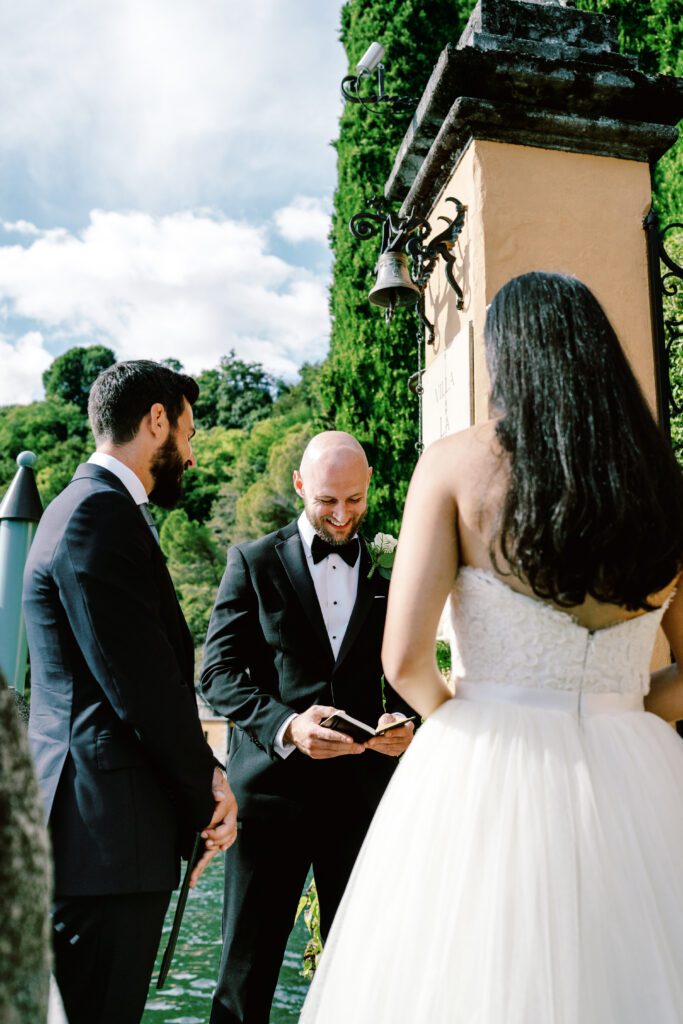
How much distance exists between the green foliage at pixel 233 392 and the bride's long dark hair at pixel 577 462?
206 feet

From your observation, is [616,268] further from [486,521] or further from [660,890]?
[660,890]

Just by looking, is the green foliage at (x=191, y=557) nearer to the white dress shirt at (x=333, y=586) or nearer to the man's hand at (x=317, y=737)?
the white dress shirt at (x=333, y=586)

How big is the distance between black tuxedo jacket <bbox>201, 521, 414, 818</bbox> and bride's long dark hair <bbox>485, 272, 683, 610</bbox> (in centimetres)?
131

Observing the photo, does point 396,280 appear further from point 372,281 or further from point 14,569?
point 372,281

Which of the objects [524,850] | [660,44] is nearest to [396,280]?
[524,850]

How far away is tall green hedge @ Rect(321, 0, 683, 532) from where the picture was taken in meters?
14.2

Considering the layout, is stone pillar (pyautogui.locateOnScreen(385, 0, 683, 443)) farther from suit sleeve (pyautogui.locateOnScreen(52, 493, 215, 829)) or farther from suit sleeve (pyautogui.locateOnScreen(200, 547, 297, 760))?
suit sleeve (pyautogui.locateOnScreen(52, 493, 215, 829))

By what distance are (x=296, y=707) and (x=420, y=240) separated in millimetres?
2034

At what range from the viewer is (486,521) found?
70.3 inches

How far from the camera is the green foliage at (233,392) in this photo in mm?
64875

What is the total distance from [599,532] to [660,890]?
71cm

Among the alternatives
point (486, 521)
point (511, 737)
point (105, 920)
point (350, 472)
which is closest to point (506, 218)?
point (350, 472)

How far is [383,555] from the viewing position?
10.3 ft

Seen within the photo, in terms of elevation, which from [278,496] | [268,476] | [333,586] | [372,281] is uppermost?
[372,281]
